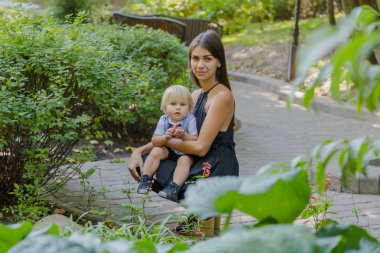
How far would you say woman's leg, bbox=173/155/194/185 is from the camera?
5.66m

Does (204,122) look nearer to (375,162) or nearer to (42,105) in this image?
(42,105)

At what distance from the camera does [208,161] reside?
228 inches

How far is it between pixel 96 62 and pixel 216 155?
139cm

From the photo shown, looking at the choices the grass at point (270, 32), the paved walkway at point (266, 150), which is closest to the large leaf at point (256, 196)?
the paved walkway at point (266, 150)

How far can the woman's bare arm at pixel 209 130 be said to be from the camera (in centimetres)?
568

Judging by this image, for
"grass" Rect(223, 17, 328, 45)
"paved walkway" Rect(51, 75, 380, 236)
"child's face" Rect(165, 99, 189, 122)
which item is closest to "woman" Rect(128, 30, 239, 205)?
"child's face" Rect(165, 99, 189, 122)

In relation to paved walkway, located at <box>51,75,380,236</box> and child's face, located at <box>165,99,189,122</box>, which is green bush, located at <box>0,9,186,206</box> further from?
child's face, located at <box>165,99,189,122</box>

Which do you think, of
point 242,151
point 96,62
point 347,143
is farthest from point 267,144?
point 347,143

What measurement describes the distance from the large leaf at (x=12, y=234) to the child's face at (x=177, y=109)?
3.74 m

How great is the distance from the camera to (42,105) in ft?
19.5

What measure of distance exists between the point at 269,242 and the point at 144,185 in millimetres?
4128

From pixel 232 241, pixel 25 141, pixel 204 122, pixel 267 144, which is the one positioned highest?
pixel 232 241

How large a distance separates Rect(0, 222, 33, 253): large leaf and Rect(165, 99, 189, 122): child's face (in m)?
3.74

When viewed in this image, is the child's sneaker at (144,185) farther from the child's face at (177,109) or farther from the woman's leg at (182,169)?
the child's face at (177,109)
